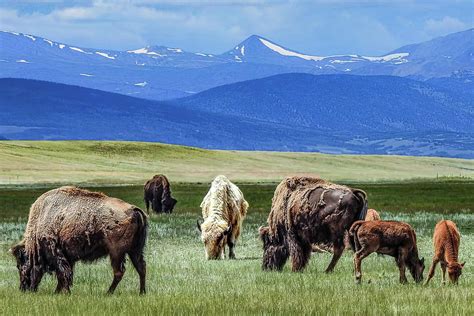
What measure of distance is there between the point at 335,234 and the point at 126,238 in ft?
17.3

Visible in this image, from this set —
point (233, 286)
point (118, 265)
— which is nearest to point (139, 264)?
point (118, 265)

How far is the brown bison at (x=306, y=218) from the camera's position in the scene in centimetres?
1903

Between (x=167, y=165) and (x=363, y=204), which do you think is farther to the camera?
(x=167, y=165)

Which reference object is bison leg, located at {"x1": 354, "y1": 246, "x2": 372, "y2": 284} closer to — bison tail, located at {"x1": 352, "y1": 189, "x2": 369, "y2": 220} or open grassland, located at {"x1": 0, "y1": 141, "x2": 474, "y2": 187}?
bison tail, located at {"x1": 352, "y1": 189, "x2": 369, "y2": 220}

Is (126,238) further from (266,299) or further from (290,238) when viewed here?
(290,238)

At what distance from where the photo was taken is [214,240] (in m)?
23.7

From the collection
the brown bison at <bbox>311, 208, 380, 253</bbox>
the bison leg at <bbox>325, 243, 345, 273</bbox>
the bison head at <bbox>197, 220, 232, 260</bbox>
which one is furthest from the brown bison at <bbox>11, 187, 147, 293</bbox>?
the bison head at <bbox>197, 220, 232, 260</bbox>

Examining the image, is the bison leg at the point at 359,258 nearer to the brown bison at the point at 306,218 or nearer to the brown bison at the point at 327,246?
the brown bison at the point at 306,218

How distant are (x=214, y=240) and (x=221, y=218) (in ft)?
3.15

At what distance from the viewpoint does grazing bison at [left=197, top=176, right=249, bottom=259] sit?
23.8 metres

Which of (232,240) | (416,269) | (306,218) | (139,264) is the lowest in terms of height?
(232,240)

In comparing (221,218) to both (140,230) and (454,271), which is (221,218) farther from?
(140,230)

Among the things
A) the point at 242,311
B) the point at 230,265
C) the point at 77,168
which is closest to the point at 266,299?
the point at 242,311

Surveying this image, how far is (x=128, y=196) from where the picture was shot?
66.9 meters
